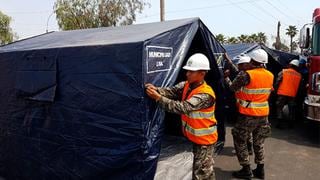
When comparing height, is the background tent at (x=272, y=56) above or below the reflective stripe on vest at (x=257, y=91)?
above

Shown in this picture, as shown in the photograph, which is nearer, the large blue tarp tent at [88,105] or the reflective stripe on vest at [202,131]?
the large blue tarp tent at [88,105]

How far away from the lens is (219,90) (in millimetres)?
5781

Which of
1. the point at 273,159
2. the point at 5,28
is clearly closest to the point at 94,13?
the point at 5,28

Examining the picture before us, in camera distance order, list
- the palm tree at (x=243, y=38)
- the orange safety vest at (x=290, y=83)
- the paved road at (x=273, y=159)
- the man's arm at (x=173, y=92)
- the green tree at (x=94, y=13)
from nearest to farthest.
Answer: the man's arm at (x=173, y=92) < the paved road at (x=273, y=159) < the orange safety vest at (x=290, y=83) < the green tree at (x=94, y=13) < the palm tree at (x=243, y=38)

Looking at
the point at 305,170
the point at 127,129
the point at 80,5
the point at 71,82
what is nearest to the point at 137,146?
the point at 127,129

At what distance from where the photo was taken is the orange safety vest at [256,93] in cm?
492

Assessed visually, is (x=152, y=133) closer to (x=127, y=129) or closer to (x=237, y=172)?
(x=127, y=129)

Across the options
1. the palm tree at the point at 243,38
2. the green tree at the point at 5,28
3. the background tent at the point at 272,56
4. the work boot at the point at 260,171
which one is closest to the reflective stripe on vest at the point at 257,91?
the work boot at the point at 260,171

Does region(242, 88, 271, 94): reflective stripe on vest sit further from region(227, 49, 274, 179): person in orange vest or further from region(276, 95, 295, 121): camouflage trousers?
region(276, 95, 295, 121): camouflage trousers

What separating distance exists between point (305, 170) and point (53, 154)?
3974 mm

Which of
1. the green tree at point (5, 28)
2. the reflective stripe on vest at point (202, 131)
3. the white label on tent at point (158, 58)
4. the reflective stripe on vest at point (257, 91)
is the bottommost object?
the reflective stripe on vest at point (202, 131)

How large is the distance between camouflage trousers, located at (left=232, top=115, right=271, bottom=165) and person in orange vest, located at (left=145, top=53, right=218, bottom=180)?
123 centimetres

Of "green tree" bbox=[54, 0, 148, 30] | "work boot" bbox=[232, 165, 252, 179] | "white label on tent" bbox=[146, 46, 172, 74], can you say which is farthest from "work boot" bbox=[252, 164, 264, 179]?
"green tree" bbox=[54, 0, 148, 30]

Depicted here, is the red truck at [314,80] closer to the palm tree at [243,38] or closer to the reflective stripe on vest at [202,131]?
the reflective stripe on vest at [202,131]
